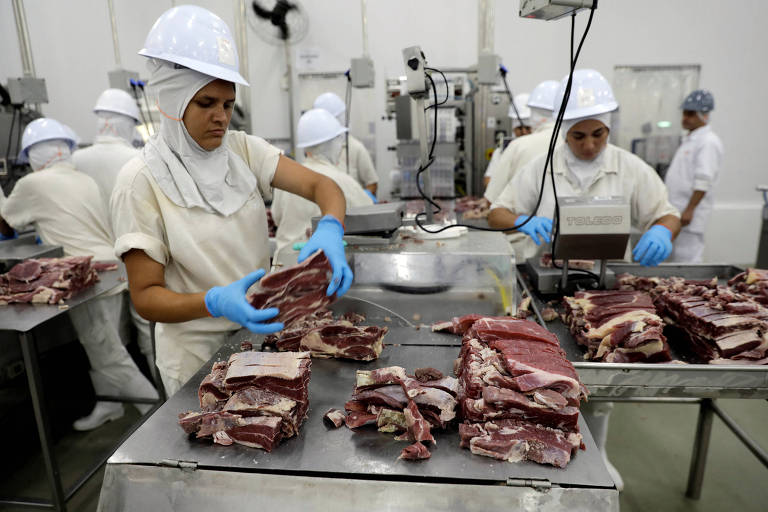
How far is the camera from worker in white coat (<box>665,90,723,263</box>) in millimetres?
5473

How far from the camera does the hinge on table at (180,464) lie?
1213mm

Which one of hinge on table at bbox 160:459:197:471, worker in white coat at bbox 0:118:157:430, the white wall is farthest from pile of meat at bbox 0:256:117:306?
the white wall

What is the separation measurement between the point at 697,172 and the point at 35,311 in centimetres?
618

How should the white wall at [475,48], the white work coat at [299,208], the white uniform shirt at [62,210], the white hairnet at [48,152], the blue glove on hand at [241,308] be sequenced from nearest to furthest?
the blue glove on hand at [241,308], the white uniform shirt at [62,210], the white work coat at [299,208], the white hairnet at [48,152], the white wall at [475,48]

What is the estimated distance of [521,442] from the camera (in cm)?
123

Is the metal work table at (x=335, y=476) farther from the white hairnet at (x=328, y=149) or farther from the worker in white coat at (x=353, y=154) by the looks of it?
the worker in white coat at (x=353, y=154)

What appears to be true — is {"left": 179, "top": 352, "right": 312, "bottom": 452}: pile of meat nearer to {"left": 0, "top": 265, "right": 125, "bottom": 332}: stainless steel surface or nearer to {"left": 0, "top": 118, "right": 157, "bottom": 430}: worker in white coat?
{"left": 0, "top": 265, "right": 125, "bottom": 332}: stainless steel surface

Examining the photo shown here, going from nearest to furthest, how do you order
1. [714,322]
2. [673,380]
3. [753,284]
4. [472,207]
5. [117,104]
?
[673,380]
[714,322]
[753,284]
[117,104]
[472,207]

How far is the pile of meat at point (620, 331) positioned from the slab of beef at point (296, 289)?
3.36ft

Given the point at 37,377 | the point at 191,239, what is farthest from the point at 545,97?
the point at 37,377

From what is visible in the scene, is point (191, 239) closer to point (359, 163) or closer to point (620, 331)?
point (620, 331)

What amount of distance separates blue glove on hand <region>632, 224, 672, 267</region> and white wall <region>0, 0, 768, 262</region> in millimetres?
5088

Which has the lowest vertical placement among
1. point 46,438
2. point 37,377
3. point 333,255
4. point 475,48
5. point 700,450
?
point 700,450

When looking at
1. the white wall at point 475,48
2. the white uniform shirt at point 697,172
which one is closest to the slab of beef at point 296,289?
the white uniform shirt at point 697,172
